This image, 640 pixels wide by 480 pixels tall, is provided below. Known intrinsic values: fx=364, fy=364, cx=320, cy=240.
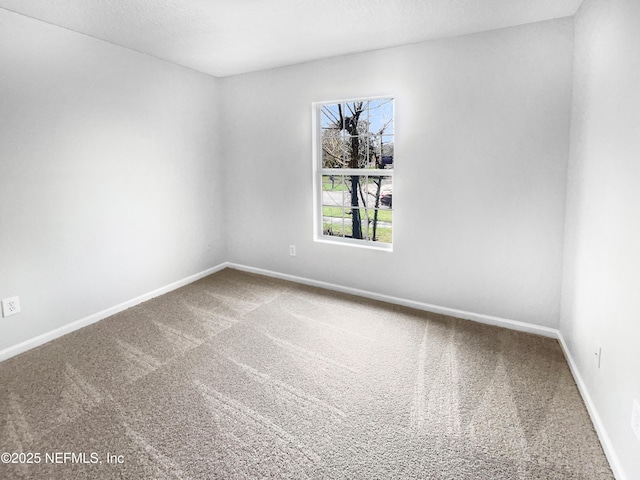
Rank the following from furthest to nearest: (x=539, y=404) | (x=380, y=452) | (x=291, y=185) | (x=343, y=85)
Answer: (x=291, y=185), (x=343, y=85), (x=539, y=404), (x=380, y=452)

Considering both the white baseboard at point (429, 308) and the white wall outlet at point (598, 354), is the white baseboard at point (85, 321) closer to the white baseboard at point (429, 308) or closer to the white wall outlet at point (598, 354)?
the white baseboard at point (429, 308)

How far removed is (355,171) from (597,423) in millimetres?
2657

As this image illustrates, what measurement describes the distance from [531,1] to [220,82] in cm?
324

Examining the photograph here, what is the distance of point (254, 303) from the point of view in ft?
11.7

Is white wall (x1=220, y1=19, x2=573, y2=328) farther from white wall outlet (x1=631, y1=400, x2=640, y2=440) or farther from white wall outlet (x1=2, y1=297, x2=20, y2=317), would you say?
white wall outlet (x1=2, y1=297, x2=20, y2=317)

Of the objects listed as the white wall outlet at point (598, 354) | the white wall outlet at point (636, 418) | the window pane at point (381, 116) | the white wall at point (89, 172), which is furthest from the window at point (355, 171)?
the white wall outlet at point (636, 418)

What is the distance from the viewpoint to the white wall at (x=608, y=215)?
1559 millimetres

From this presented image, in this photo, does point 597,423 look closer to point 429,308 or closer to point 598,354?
point 598,354

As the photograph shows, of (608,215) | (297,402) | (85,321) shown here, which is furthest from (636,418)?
(85,321)

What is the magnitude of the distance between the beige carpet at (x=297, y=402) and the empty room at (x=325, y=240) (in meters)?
0.01

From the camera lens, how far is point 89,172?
305 cm

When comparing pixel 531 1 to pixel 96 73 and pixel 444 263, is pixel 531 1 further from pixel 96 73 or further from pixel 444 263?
pixel 96 73

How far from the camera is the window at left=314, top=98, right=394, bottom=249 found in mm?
3529

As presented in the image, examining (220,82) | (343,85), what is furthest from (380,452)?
(220,82)
